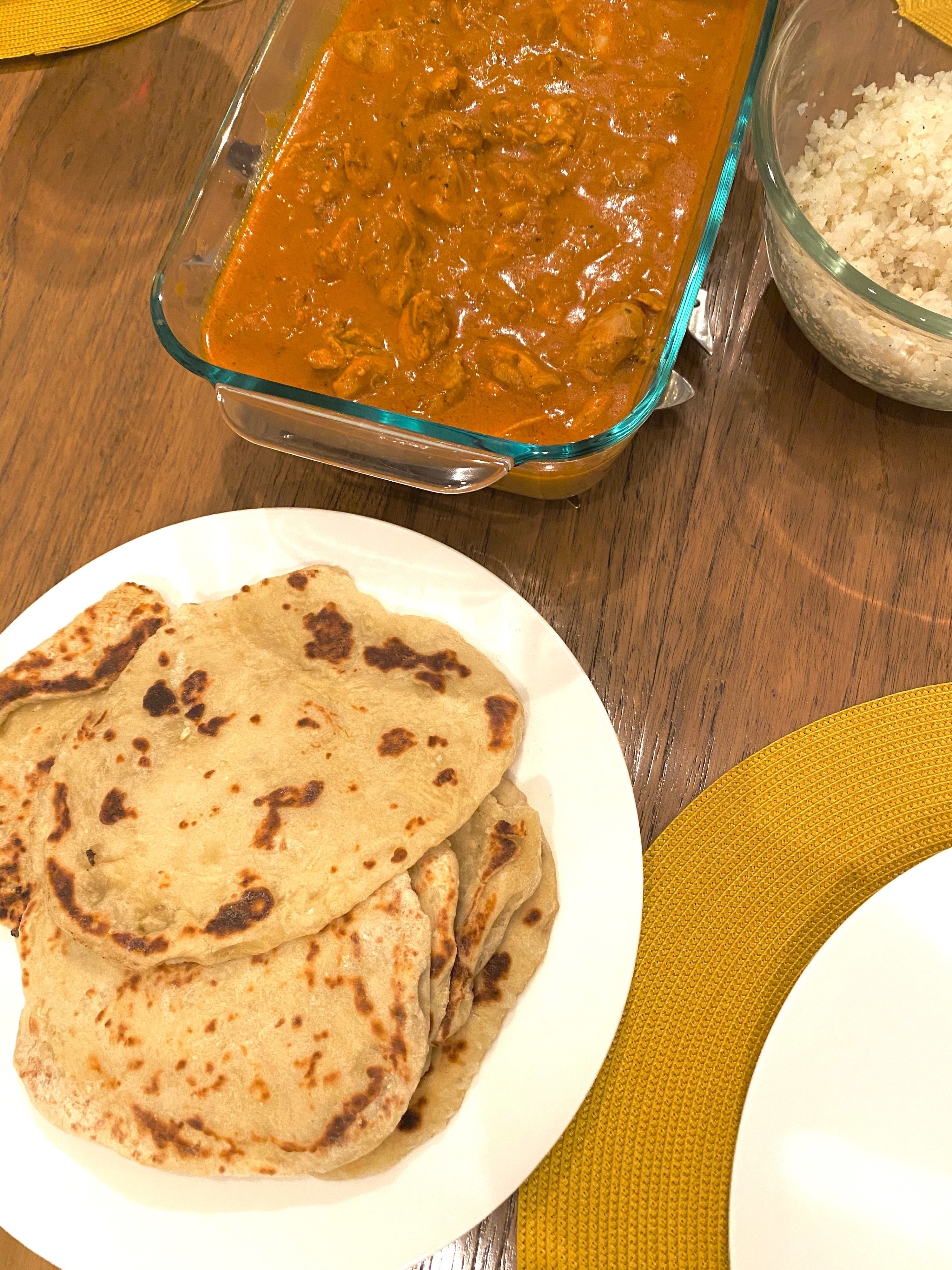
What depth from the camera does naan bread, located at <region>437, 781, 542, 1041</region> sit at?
→ 1155 mm

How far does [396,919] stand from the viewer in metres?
1.11

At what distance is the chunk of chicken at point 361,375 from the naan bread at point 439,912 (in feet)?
1.96

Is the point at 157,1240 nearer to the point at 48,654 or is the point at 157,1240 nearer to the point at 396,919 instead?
the point at 396,919

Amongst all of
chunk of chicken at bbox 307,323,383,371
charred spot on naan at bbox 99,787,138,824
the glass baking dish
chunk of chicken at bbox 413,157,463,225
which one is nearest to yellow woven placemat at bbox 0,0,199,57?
the glass baking dish

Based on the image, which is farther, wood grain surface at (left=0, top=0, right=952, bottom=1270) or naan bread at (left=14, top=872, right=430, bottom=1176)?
wood grain surface at (left=0, top=0, right=952, bottom=1270)

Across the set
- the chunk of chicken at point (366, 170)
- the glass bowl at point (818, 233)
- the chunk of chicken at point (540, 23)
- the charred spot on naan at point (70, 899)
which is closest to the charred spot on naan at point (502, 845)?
the charred spot on naan at point (70, 899)

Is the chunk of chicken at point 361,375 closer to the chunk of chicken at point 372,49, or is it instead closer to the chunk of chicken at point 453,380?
the chunk of chicken at point 453,380

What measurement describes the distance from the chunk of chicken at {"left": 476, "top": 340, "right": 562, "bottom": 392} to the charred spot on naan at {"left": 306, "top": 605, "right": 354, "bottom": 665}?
39cm

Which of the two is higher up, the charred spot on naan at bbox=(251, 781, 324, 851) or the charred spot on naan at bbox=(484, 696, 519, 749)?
the charred spot on naan at bbox=(484, 696, 519, 749)

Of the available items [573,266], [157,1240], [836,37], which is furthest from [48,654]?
[836,37]

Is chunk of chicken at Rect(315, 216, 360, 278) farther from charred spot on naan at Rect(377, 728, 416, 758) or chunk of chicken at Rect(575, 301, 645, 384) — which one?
charred spot on naan at Rect(377, 728, 416, 758)

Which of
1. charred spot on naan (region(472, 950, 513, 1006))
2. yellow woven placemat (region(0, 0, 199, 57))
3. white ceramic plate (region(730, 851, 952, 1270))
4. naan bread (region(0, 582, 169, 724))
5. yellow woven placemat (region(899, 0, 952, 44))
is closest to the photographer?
white ceramic plate (region(730, 851, 952, 1270))

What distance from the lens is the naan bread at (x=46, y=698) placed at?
1278 millimetres

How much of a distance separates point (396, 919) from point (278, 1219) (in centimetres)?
43
